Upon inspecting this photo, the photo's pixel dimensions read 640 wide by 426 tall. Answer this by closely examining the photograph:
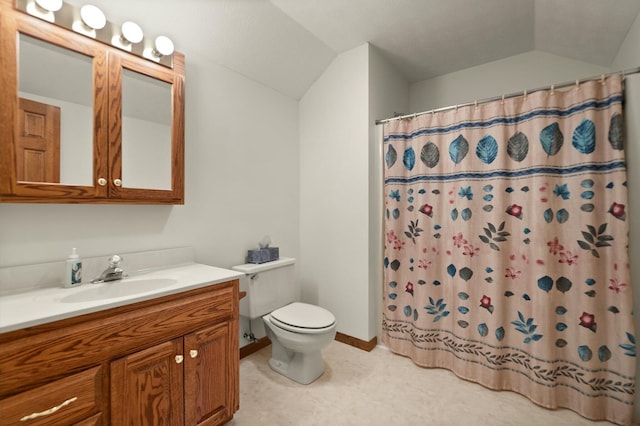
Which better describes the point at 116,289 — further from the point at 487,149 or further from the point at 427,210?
the point at 487,149

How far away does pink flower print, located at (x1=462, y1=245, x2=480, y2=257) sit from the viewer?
189cm

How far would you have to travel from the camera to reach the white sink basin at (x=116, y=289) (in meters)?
1.27

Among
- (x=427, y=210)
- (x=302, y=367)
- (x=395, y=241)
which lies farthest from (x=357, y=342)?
(x=427, y=210)

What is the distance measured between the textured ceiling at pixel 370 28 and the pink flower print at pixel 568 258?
137cm

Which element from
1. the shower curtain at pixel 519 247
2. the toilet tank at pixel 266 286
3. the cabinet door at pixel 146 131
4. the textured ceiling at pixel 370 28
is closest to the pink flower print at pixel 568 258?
the shower curtain at pixel 519 247

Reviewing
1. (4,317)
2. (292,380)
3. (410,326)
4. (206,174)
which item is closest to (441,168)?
(410,326)

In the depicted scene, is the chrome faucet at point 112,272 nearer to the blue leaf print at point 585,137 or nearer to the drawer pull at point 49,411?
the drawer pull at point 49,411

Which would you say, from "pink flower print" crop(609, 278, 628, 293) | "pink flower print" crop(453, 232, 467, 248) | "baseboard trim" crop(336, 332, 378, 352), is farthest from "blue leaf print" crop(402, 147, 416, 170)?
"baseboard trim" crop(336, 332, 378, 352)

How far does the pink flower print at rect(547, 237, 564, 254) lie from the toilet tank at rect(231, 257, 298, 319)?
1695 mm

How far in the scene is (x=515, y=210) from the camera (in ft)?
5.79

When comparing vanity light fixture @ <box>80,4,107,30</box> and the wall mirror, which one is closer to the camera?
the wall mirror

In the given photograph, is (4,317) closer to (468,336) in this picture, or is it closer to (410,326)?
(410,326)

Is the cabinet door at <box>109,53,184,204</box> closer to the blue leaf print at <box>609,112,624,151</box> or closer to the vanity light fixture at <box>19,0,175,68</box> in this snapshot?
the vanity light fixture at <box>19,0,175,68</box>

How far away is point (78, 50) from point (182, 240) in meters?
1.10
